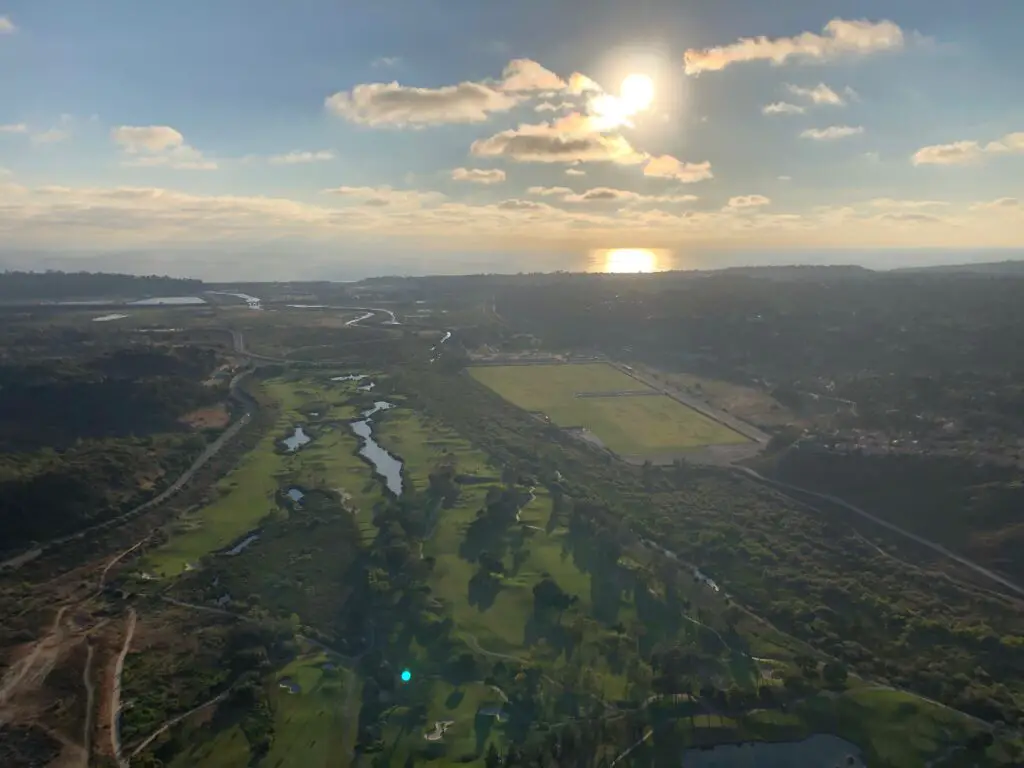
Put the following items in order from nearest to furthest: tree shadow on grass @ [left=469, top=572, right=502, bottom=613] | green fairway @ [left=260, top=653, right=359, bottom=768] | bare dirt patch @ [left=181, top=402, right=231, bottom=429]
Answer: green fairway @ [left=260, top=653, right=359, bottom=768] < tree shadow on grass @ [left=469, top=572, right=502, bottom=613] < bare dirt patch @ [left=181, top=402, right=231, bottom=429]

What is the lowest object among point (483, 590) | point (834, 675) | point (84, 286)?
point (834, 675)

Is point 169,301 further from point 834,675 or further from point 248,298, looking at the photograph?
point 834,675

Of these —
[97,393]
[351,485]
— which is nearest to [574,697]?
[351,485]

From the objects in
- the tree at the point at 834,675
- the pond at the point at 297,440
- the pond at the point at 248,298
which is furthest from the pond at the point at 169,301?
the tree at the point at 834,675

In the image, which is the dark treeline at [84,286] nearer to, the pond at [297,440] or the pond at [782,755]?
the pond at [297,440]

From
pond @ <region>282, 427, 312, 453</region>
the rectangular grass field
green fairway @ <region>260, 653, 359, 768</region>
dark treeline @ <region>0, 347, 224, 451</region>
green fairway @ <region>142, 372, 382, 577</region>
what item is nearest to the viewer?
green fairway @ <region>260, 653, 359, 768</region>

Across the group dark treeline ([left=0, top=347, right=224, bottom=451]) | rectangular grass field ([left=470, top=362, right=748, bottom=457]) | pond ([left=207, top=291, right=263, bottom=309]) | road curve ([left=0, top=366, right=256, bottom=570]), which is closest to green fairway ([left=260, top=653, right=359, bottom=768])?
road curve ([left=0, top=366, right=256, bottom=570])

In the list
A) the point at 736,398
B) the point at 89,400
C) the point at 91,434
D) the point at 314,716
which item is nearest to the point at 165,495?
the point at 91,434

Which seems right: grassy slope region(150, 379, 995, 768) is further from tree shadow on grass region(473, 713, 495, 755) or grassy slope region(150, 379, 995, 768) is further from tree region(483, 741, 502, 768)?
tree region(483, 741, 502, 768)
